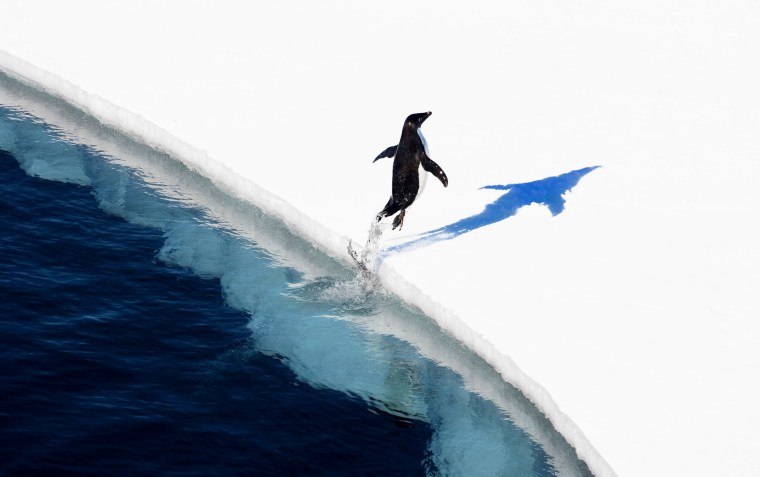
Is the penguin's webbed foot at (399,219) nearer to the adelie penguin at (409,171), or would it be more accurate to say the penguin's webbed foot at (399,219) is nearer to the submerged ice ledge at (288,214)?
the adelie penguin at (409,171)

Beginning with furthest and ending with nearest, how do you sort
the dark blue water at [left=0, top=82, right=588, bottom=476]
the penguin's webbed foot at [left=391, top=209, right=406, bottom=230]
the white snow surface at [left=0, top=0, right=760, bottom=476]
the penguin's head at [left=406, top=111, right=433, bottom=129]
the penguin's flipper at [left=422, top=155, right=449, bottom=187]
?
the penguin's head at [left=406, top=111, right=433, bottom=129]
the penguin's flipper at [left=422, top=155, right=449, bottom=187]
the penguin's webbed foot at [left=391, top=209, right=406, bottom=230]
the white snow surface at [left=0, top=0, right=760, bottom=476]
the dark blue water at [left=0, top=82, right=588, bottom=476]

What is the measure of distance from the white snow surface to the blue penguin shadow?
0.12 m

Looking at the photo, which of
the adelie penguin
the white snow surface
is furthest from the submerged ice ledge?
the adelie penguin

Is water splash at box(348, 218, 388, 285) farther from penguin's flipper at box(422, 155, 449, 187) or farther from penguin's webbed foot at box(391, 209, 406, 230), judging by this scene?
penguin's flipper at box(422, 155, 449, 187)

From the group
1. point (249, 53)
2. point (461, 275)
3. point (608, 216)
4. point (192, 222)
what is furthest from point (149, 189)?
point (608, 216)

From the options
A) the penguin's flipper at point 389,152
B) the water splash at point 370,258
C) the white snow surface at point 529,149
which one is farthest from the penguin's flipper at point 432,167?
the water splash at point 370,258

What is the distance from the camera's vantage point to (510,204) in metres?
13.0

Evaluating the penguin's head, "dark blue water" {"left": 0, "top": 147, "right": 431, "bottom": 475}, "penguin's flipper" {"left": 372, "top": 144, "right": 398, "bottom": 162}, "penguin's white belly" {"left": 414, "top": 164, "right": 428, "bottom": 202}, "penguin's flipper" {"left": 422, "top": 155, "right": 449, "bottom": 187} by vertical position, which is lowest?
"dark blue water" {"left": 0, "top": 147, "right": 431, "bottom": 475}


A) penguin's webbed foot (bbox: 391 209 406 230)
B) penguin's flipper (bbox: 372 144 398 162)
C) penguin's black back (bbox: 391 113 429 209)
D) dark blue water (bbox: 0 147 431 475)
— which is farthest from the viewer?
penguin's flipper (bbox: 372 144 398 162)

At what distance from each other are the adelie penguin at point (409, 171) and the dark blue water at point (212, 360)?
3.04 feet

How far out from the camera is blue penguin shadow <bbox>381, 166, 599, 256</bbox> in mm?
12477

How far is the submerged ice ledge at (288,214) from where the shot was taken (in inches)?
380

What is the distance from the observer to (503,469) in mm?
9281

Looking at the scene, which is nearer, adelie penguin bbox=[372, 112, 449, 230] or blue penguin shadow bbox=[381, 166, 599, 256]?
adelie penguin bbox=[372, 112, 449, 230]
